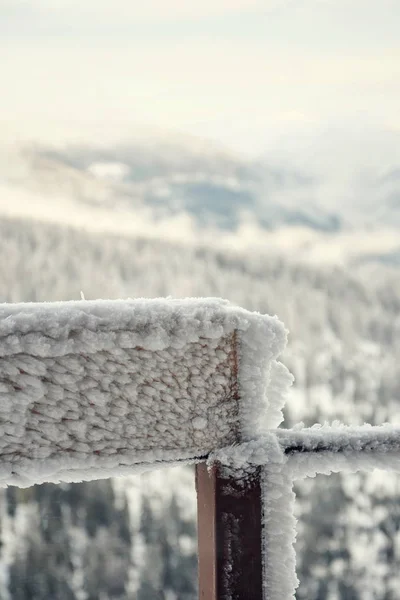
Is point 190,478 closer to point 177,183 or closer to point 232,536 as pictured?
point 177,183

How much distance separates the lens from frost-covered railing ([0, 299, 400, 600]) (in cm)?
37

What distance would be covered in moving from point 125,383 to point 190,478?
5738 millimetres

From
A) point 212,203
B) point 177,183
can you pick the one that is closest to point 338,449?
point 212,203

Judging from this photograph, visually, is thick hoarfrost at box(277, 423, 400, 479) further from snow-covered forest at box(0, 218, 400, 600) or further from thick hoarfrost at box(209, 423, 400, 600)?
snow-covered forest at box(0, 218, 400, 600)

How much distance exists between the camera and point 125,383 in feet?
1.28

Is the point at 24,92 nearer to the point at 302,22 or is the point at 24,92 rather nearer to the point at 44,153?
the point at 44,153

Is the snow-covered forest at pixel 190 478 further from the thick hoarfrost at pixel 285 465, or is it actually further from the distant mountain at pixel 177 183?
the thick hoarfrost at pixel 285 465

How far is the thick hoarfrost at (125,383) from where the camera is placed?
0.37 meters

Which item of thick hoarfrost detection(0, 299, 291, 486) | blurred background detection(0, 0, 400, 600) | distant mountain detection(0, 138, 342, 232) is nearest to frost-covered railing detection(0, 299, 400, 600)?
thick hoarfrost detection(0, 299, 291, 486)

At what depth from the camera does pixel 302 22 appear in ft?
25.7

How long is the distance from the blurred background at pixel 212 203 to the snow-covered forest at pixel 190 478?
2 cm

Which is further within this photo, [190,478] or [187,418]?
[190,478]

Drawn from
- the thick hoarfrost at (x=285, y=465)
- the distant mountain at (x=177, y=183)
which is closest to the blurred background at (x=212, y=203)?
the distant mountain at (x=177, y=183)

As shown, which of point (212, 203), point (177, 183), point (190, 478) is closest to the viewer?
point (190, 478)
